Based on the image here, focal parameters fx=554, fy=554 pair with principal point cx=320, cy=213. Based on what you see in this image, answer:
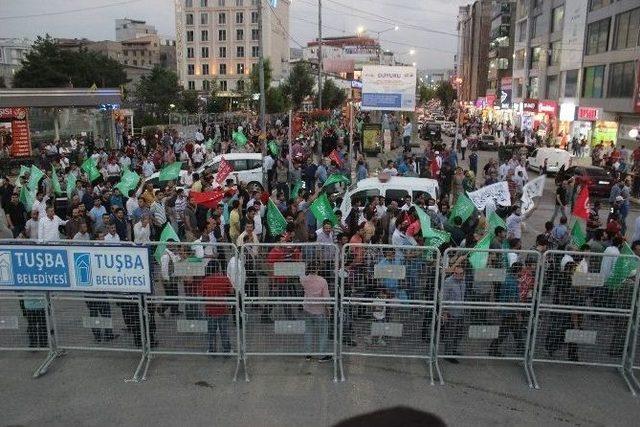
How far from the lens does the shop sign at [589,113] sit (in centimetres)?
3459

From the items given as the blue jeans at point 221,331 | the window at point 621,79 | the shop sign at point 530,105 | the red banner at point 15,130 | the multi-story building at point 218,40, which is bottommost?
the blue jeans at point 221,331

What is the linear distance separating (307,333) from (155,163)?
1586 centimetres

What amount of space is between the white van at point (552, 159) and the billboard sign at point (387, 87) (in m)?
7.23

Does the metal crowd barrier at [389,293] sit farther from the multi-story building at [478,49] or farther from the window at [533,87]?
the multi-story building at [478,49]

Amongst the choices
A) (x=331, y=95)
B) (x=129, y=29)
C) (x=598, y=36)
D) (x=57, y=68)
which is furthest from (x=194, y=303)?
(x=129, y=29)

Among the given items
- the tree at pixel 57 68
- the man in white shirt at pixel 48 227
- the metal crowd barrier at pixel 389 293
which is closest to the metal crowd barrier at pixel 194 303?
the metal crowd barrier at pixel 389 293

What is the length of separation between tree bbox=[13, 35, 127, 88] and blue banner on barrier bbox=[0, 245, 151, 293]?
50458mm

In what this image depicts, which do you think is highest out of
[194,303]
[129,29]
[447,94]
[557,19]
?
[129,29]

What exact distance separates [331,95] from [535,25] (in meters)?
26.1

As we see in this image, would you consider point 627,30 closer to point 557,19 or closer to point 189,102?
point 557,19

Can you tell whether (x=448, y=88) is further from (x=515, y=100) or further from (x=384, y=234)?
(x=384, y=234)

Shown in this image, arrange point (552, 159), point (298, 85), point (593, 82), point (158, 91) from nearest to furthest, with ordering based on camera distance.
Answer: point (552, 159) < point (593, 82) < point (158, 91) < point (298, 85)

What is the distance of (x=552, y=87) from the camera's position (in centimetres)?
4753

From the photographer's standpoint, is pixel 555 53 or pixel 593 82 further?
pixel 555 53
